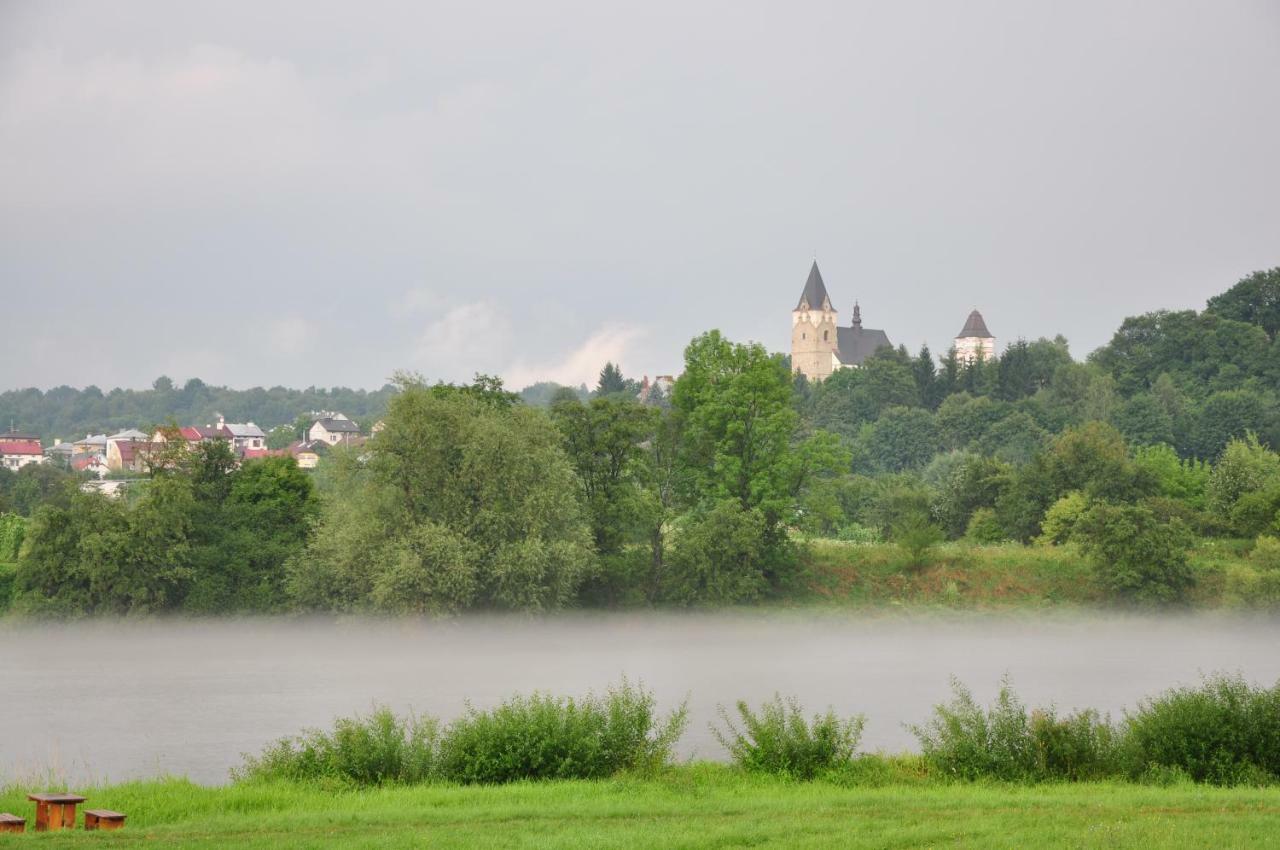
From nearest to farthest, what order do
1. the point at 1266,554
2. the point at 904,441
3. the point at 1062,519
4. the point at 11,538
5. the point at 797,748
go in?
the point at 797,748, the point at 1266,554, the point at 11,538, the point at 1062,519, the point at 904,441

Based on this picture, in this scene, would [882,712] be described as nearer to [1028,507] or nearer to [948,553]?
[948,553]

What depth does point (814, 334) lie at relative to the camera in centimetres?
15950

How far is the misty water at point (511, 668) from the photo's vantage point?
→ 2572cm

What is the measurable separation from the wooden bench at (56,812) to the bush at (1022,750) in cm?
1041

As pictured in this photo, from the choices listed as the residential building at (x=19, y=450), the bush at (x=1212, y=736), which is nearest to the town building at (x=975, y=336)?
the residential building at (x=19, y=450)

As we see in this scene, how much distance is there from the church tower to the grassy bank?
113 m

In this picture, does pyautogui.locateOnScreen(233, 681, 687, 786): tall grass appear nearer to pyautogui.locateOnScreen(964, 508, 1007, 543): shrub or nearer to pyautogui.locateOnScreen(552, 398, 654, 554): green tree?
pyautogui.locateOnScreen(552, 398, 654, 554): green tree

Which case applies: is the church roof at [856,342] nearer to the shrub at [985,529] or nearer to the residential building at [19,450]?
the residential building at [19,450]

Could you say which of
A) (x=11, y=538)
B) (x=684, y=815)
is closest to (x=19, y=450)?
(x=11, y=538)

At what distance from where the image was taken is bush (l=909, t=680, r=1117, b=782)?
56.4 ft

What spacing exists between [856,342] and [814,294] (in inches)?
338

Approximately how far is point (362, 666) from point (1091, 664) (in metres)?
19.0

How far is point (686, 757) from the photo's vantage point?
2255cm

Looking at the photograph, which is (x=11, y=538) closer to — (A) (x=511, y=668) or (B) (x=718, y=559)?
(A) (x=511, y=668)
